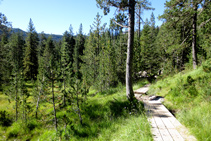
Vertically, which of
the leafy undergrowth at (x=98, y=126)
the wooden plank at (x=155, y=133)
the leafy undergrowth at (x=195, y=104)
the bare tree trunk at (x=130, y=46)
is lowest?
the leafy undergrowth at (x=98, y=126)

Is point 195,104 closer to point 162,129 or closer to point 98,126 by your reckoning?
point 162,129

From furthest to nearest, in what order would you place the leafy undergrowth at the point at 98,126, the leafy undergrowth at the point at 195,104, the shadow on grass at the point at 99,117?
the shadow on grass at the point at 99,117 → the leafy undergrowth at the point at 98,126 → the leafy undergrowth at the point at 195,104

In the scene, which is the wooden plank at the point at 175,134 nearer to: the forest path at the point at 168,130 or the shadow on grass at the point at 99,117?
the forest path at the point at 168,130

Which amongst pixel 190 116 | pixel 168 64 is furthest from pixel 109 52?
pixel 190 116

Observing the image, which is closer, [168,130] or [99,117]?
[168,130]

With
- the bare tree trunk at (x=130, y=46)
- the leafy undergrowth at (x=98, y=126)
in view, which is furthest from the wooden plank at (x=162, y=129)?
the bare tree trunk at (x=130, y=46)

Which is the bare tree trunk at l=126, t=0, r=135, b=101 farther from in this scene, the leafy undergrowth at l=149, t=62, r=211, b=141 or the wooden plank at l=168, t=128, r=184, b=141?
the wooden plank at l=168, t=128, r=184, b=141

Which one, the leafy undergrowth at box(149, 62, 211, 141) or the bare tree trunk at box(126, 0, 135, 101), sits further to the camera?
the bare tree trunk at box(126, 0, 135, 101)

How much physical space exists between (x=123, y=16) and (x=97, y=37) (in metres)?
13.7

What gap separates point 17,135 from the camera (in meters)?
7.13

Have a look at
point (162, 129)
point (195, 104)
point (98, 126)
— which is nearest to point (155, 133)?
point (162, 129)

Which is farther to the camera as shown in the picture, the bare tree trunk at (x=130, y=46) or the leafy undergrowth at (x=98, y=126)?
the bare tree trunk at (x=130, y=46)

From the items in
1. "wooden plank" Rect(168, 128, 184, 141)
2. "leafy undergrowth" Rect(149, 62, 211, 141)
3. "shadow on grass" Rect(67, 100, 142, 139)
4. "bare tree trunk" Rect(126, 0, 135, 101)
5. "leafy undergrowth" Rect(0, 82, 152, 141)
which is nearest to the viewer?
"wooden plank" Rect(168, 128, 184, 141)

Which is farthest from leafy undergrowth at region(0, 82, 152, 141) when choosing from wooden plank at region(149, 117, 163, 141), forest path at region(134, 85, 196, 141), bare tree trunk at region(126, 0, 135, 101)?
bare tree trunk at region(126, 0, 135, 101)
